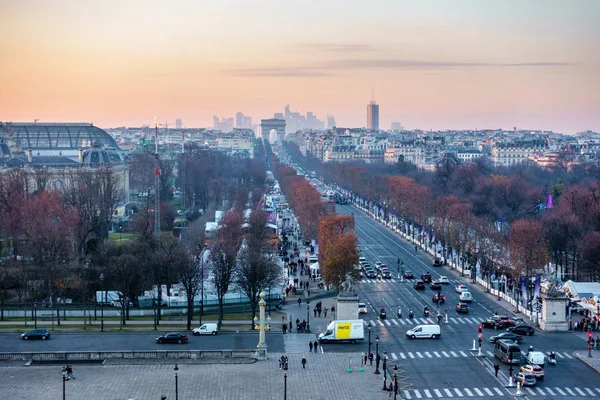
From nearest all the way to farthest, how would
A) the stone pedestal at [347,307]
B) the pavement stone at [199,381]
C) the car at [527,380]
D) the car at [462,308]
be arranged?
the pavement stone at [199,381] < the car at [527,380] < the stone pedestal at [347,307] < the car at [462,308]

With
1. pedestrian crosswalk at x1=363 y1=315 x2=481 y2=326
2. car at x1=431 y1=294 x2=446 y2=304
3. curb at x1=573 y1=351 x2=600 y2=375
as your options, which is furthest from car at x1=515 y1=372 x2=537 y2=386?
car at x1=431 y1=294 x2=446 y2=304

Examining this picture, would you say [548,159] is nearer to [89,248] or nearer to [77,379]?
[89,248]

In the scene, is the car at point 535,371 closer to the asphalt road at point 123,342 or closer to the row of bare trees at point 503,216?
the asphalt road at point 123,342

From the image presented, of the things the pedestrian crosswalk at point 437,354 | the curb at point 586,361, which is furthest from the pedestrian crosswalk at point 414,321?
the curb at point 586,361

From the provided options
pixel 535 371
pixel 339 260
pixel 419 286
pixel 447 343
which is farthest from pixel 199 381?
pixel 419 286

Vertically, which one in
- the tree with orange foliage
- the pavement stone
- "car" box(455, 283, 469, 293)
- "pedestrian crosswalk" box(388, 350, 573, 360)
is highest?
the tree with orange foliage

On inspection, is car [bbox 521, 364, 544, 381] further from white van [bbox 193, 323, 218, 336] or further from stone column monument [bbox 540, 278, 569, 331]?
white van [bbox 193, 323, 218, 336]
